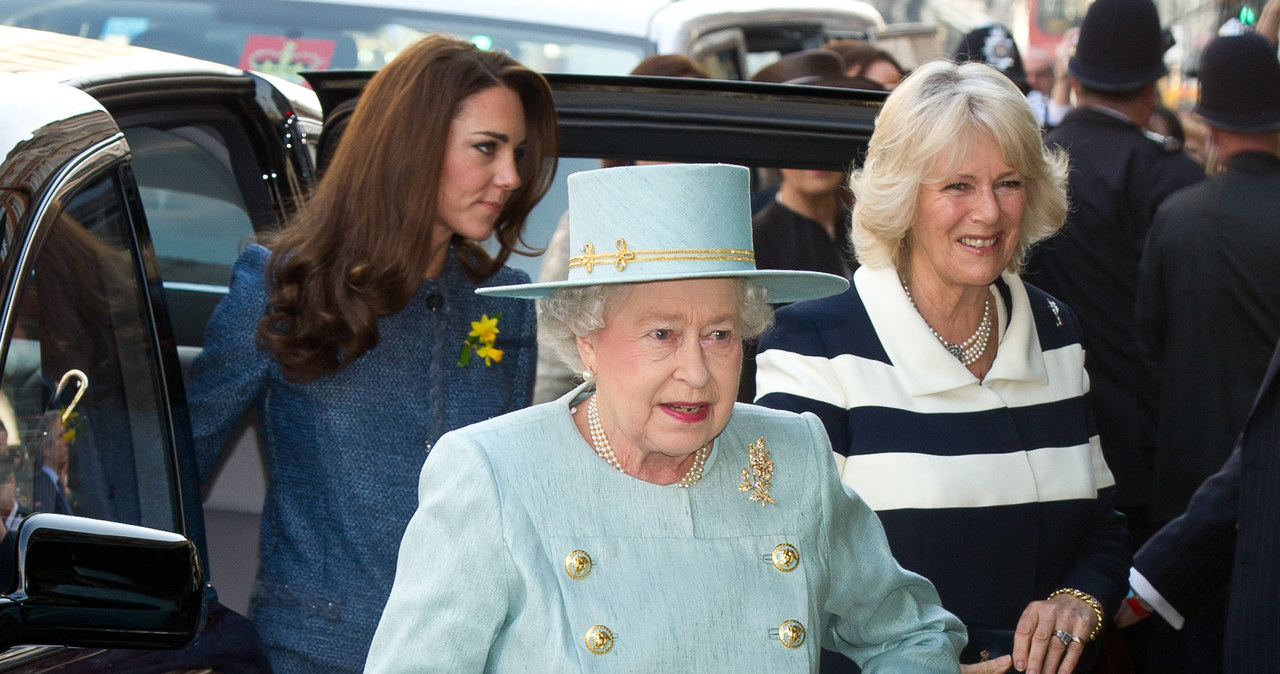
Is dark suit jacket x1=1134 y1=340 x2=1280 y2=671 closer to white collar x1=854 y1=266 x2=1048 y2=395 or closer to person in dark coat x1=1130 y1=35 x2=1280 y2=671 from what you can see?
white collar x1=854 y1=266 x2=1048 y2=395

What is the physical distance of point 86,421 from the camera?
2.40m

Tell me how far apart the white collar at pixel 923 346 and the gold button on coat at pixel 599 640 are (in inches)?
40.3

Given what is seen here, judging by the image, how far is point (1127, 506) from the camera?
4.52m

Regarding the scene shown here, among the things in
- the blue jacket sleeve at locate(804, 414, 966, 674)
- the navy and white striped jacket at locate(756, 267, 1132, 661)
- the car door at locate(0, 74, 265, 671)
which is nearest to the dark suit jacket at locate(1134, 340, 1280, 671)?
the navy and white striped jacket at locate(756, 267, 1132, 661)

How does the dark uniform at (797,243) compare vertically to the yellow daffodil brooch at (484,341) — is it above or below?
above

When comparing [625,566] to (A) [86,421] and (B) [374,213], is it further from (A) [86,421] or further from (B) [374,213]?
(B) [374,213]

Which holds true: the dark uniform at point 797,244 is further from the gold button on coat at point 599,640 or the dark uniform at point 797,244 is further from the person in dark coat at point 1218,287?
the gold button on coat at point 599,640

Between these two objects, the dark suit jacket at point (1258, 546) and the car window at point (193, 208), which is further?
the car window at point (193, 208)

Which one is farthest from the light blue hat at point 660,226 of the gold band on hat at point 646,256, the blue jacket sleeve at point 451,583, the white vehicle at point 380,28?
the white vehicle at point 380,28

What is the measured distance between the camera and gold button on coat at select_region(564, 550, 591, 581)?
6.83 feet

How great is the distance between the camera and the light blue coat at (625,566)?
2035 mm

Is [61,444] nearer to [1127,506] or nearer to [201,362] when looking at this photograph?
[201,362]

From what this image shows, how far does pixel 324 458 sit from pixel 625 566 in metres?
0.99

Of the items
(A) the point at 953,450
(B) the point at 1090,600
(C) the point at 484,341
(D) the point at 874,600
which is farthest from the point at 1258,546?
(C) the point at 484,341
